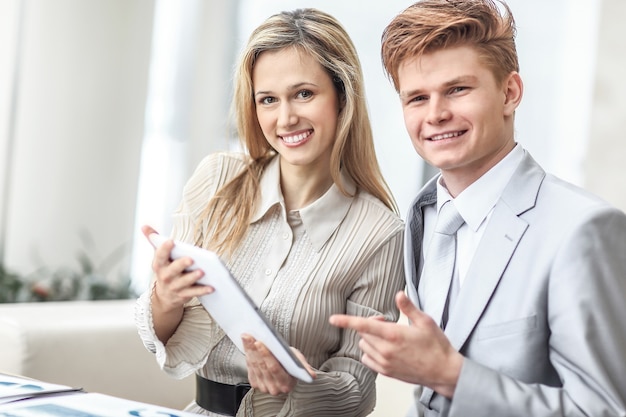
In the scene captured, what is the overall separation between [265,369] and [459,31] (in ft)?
2.50

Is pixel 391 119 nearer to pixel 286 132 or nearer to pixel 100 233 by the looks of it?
pixel 100 233

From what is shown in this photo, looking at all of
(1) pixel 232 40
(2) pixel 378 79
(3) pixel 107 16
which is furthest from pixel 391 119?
(3) pixel 107 16

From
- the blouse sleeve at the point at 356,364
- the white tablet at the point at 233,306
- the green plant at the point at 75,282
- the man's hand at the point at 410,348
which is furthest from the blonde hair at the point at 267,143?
the green plant at the point at 75,282

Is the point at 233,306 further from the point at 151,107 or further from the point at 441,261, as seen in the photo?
the point at 151,107

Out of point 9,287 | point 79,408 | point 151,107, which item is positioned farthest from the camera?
point 151,107

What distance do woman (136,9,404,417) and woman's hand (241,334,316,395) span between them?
0.16 metres

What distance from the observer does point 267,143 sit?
82.7 inches

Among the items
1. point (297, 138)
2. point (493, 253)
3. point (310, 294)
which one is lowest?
point (310, 294)

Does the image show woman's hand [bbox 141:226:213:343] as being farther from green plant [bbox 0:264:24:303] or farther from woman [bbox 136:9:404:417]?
green plant [bbox 0:264:24:303]

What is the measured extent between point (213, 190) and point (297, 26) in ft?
1.53

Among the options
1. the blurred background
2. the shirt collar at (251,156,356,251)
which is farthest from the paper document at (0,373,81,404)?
the blurred background

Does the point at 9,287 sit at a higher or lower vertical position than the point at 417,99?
lower

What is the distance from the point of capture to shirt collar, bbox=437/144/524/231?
1.50 metres

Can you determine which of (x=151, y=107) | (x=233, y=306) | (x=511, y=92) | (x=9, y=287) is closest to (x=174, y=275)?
(x=233, y=306)
